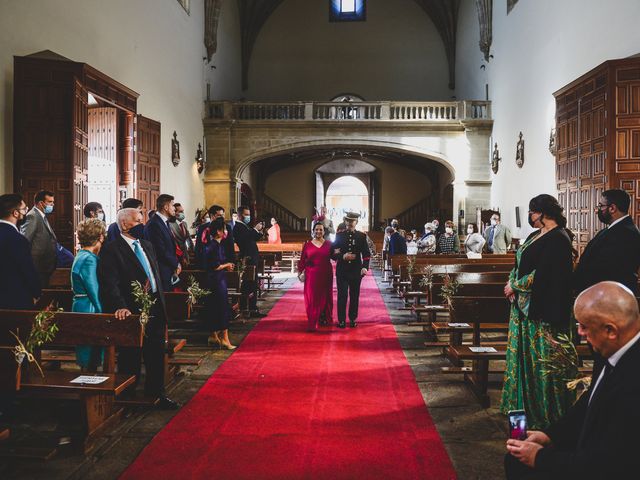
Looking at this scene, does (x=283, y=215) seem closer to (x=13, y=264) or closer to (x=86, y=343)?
(x=13, y=264)

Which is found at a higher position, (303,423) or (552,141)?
(552,141)

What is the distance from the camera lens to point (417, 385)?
16.8 feet

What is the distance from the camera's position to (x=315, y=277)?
7.73 meters

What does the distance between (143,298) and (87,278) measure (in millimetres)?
559

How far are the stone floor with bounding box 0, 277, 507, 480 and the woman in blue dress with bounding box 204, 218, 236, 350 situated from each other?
43 cm

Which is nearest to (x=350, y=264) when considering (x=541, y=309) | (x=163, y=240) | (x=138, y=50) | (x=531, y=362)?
(x=163, y=240)

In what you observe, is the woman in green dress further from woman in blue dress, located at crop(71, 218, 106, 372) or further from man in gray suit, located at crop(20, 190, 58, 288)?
man in gray suit, located at crop(20, 190, 58, 288)

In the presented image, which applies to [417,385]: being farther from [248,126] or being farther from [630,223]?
[248,126]

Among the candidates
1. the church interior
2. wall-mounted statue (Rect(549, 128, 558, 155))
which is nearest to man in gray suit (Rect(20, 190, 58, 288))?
the church interior

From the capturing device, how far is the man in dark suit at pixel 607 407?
1.82 metres

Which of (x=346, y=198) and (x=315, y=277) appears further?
(x=346, y=198)

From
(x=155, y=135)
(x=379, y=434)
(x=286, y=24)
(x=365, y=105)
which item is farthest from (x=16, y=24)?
(x=286, y=24)

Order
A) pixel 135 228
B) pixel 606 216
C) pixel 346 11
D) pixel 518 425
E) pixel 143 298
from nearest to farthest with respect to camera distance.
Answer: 1. pixel 518 425
2. pixel 143 298
3. pixel 606 216
4. pixel 135 228
5. pixel 346 11

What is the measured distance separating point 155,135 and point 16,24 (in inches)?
189
